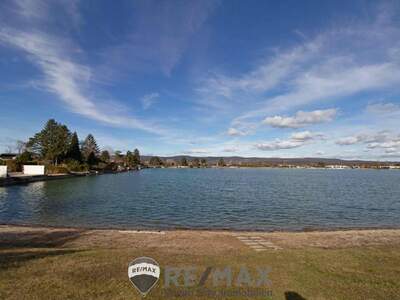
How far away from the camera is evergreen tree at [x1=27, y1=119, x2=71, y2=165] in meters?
87.9

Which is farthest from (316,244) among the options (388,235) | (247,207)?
(247,207)

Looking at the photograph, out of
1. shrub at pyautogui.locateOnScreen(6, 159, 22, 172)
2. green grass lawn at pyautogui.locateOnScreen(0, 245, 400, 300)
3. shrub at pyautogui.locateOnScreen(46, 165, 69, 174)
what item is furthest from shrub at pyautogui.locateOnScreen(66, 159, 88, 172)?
green grass lawn at pyautogui.locateOnScreen(0, 245, 400, 300)

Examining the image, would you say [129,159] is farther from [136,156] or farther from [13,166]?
[13,166]

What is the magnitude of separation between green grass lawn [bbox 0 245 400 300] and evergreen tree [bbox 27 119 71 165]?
88.6 metres

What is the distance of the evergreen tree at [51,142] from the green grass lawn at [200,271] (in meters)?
88.6

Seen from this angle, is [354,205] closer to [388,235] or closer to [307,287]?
[388,235]

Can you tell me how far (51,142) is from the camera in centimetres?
8838

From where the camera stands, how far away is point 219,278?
6.75 m

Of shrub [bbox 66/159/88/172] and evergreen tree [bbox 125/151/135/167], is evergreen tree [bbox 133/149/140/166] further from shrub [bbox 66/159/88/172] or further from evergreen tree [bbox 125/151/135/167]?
shrub [bbox 66/159/88/172]

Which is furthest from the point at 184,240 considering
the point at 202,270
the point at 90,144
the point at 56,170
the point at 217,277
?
the point at 90,144

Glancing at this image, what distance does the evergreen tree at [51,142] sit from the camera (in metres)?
87.9

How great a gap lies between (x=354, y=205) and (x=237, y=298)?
31.6 m

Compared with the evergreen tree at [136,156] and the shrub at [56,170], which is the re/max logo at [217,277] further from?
the evergreen tree at [136,156]

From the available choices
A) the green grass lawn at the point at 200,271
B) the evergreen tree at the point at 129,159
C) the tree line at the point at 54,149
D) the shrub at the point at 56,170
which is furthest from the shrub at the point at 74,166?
the green grass lawn at the point at 200,271
